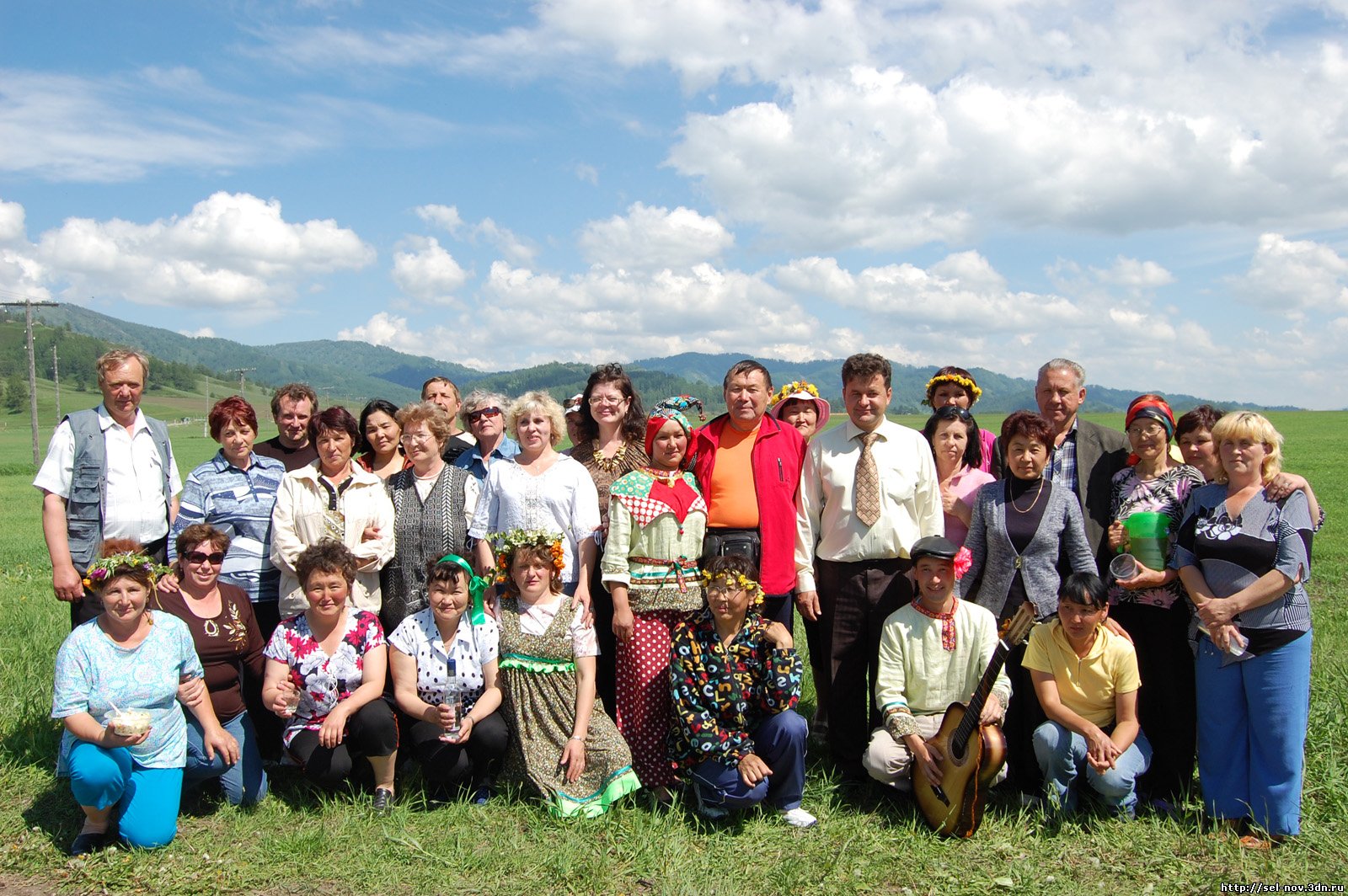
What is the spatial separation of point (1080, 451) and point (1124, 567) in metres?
0.89

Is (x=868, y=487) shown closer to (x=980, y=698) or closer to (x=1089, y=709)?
(x=980, y=698)

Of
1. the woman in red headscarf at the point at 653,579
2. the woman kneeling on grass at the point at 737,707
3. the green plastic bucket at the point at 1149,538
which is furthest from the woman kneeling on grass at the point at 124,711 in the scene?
the green plastic bucket at the point at 1149,538

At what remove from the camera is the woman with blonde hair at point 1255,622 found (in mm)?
4539

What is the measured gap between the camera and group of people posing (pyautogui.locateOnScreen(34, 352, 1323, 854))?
4746 mm

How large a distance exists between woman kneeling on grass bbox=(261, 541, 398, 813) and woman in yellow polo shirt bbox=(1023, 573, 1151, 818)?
12.5ft

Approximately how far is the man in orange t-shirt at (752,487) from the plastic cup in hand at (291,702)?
8.49 feet

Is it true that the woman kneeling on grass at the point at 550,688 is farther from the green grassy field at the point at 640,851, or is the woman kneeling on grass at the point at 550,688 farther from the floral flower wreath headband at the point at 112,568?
the floral flower wreath headband at the point at 112,568

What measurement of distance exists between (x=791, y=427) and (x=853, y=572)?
1.05m

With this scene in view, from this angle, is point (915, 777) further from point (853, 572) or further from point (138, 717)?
point (138, 717)

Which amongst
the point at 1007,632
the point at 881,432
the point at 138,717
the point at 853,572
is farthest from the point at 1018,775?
the point at 138,717

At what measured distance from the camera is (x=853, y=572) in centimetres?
539

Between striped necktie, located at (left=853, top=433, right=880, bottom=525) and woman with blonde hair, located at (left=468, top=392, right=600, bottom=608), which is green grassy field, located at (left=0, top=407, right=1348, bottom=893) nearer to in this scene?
woman with blonde hair, located at (left=468, top=392, right=600, bottom=608)

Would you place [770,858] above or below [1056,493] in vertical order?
below

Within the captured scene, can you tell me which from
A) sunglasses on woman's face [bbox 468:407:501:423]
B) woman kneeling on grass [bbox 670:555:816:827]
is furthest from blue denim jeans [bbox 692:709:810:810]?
sunglasses on woman's face [bbox 468:407:501:423]
